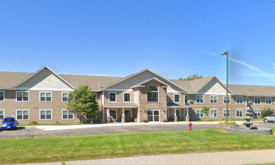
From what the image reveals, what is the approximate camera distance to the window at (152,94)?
40.4 metres

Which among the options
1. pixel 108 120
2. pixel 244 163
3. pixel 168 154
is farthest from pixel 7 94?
pixel 244 163

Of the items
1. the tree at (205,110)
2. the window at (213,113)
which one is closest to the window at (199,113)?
the tree at (205,110)

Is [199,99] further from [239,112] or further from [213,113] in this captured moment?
[239,112]

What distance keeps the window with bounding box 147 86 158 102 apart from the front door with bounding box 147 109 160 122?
167 centimetres

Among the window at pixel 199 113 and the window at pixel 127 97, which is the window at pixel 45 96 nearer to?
the window at pixel 127 97

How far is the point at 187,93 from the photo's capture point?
4650 centimetres

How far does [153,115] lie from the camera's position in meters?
40.5

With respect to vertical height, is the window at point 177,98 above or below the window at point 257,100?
above

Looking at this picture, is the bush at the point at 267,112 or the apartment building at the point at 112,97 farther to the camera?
the bush at the point at 267,112

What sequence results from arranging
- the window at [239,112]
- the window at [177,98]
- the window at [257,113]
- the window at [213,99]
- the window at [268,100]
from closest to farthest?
the window at [177,98], the window at [213,99], the window at [239,112], the window at [257,113], the window at [268,100]

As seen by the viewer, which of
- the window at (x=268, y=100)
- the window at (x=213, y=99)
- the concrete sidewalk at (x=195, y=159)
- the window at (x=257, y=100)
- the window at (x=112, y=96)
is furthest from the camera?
the window at (x=268, y=100)

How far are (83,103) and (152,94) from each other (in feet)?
34.5

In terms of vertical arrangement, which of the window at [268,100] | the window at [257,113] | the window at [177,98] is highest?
the window at [177,98]

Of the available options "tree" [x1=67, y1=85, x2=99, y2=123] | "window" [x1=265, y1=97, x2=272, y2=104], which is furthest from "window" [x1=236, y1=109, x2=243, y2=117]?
"tree" [x1=67, y1=85, x2=99, y2=123]
